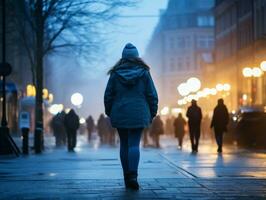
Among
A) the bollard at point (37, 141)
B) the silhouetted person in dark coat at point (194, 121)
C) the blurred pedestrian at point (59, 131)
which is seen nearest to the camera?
the silhouetted person in dark coat at point (194, 121)

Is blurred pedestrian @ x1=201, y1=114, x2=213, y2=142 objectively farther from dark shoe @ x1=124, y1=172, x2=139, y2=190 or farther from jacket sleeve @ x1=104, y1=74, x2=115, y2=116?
dark shoe @ x1=124, y1=172, x2=139, y2=190

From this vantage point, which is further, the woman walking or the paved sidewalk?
the woman walking

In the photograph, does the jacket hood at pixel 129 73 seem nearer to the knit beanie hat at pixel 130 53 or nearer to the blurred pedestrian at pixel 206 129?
the knit beanie hat at pixel 130 53

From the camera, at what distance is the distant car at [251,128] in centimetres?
3222

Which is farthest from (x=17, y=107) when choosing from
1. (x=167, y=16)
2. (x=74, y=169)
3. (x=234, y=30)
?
(x=167, y=16)

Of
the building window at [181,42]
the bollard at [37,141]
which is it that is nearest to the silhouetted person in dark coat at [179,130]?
the bollard at [37,141]

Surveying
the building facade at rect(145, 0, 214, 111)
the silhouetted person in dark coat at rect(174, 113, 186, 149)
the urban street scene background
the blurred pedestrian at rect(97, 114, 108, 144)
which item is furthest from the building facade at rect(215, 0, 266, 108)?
the building facade at rect(145, 0, 214, 111)

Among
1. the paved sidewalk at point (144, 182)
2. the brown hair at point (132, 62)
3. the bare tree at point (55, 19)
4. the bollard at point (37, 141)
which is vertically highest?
the bare tree at point (55, 19)

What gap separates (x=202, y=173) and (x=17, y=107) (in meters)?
52.4

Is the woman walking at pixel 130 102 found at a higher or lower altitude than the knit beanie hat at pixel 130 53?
lower

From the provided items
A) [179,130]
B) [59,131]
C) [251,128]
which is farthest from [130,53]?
[59,131]

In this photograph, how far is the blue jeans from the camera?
11233mm

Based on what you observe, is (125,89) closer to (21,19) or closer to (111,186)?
(111,186)

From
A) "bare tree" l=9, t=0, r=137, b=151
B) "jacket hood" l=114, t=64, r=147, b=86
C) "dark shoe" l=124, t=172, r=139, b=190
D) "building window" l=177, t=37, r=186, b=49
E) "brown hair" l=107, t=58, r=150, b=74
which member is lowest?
"dark shoe" l=124, t=172, r=139, b=190
